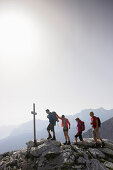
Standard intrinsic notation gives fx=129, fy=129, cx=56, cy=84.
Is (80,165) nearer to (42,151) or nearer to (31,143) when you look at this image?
(42,151)

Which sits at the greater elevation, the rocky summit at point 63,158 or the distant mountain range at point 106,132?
the rocky summit at point 63,158

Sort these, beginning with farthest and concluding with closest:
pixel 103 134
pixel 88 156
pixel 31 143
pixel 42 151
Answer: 1. pixel 103 134
2. pixel 31 143
3. pixel 42 151
4. pixel 88 156

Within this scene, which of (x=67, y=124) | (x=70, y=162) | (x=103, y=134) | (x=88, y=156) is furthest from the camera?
(x=103, y=134)

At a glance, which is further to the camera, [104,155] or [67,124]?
[67,124]

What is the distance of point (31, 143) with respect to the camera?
16.2 m

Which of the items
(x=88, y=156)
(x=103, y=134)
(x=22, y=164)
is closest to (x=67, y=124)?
(x=88, y=156)

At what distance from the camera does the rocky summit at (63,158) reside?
11375 millimetres

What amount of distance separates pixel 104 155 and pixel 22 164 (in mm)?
8265

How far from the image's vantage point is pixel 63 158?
39.7ft

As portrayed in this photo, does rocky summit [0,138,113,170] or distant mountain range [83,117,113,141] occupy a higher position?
rocky summit [0,138,113,170]

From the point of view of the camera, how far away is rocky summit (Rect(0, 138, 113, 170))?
1138cm

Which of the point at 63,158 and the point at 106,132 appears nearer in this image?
the point at 63,158

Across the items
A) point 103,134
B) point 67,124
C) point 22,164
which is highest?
point 67,124

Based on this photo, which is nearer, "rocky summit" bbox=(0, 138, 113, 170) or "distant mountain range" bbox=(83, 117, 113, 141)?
"rocky summit" bbox=(0, 138, 113, 170)
